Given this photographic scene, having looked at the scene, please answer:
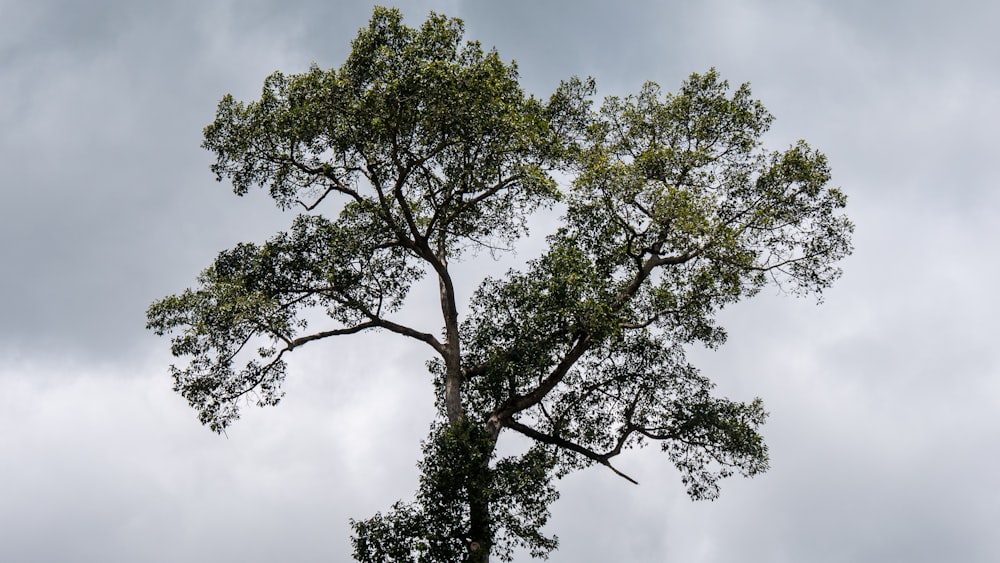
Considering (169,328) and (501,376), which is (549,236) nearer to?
(501,376)

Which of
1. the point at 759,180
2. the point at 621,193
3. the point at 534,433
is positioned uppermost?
the point at 759,180

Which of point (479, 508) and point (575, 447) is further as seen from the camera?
point (575, 447)

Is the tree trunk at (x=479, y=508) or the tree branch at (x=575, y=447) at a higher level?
the tree branch at (x=575, y=447)

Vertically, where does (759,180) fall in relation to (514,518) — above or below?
above

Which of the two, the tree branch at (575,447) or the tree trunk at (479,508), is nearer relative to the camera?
the tree trunk at (479,508)

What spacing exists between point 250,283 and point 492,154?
521 cm

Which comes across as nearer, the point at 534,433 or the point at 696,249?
the point at 696,249

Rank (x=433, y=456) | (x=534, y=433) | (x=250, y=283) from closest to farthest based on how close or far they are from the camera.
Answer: (x=433, y=456), (x=250, y=283), (x=534, y=433)

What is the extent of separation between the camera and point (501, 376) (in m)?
17.4

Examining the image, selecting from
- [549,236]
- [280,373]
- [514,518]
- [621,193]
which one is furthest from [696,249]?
[280,373]

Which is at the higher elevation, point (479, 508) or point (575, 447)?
point (575, 447)

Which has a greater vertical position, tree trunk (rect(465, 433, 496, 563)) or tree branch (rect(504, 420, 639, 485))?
tree branch (rect(504, 420, 639, 485))

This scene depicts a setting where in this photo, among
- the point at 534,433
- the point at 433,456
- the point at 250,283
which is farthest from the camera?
the point at 534,433

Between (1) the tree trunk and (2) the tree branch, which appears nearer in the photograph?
(1) the tree trunk
